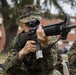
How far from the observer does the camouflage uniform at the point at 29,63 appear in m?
3.29

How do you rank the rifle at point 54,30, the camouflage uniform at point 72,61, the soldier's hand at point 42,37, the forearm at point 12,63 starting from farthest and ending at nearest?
the camouflage uniform at point 72,61 < the forearm at point 12,63 < the soldier's hand at point 42,37 < the rifle at point 54,30

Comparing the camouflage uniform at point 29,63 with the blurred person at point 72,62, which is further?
the blurred person at point 72,62

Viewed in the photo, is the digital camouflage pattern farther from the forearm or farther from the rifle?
the rifle

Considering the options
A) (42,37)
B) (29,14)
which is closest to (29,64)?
(29,14)

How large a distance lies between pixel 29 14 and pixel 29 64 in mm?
498

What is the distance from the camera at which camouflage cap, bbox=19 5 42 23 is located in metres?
3.42

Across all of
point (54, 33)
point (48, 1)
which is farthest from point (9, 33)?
point (54, 33)

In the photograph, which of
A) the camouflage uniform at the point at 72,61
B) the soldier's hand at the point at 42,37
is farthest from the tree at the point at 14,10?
the soldier's hand at the point at 42,37

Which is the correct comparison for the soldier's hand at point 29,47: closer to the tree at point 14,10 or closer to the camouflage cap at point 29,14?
the camouflage cap at point 29,14

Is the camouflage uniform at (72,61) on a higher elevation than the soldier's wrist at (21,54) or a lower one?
lower

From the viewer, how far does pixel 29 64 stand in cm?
348

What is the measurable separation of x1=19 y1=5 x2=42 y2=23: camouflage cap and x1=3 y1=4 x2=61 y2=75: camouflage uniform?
41 millimetres

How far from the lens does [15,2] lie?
18.7 metres

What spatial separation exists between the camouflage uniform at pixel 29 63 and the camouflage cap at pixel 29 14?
41 mm
